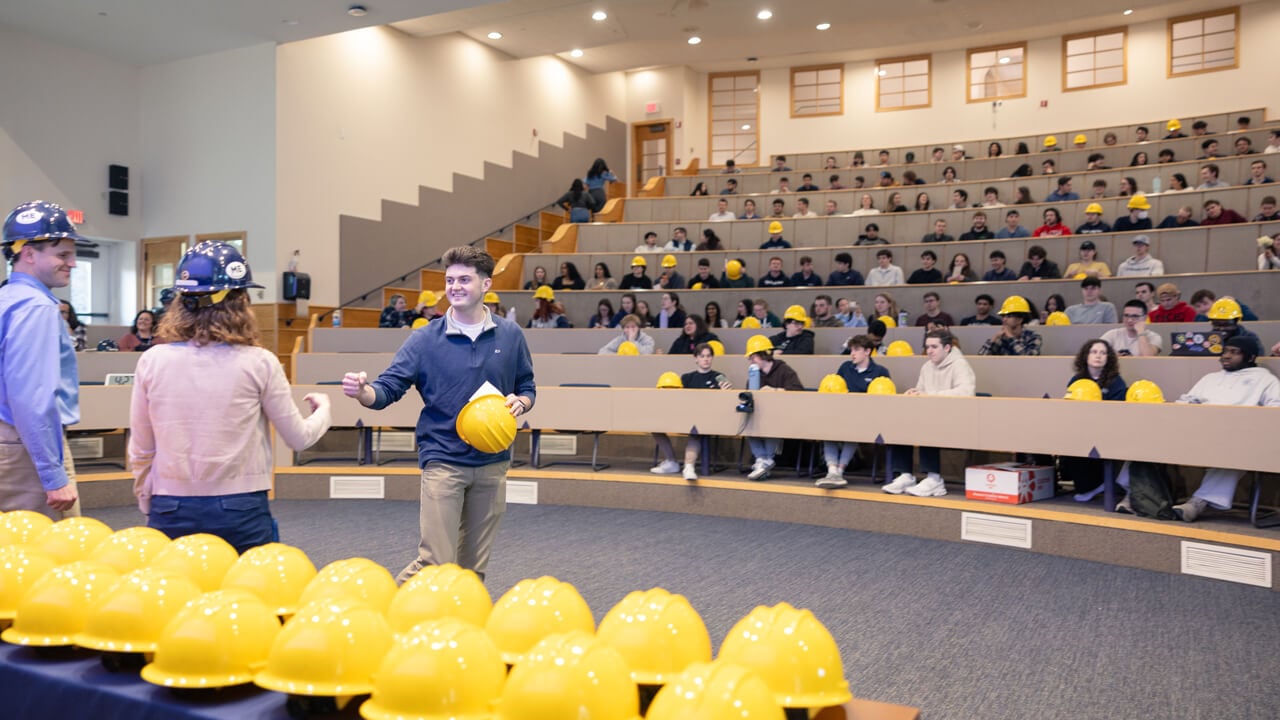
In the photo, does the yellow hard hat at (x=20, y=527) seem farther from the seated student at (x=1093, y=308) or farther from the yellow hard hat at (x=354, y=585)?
the seated student at (x=1093, y=308)

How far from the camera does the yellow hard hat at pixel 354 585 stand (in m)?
1.49

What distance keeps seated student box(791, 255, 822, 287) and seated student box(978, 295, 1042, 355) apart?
2900 mm

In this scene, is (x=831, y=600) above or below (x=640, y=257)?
below

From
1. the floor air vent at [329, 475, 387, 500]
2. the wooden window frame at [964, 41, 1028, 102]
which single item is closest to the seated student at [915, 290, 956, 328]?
the floor air vent at [329, 475, 387, 500]

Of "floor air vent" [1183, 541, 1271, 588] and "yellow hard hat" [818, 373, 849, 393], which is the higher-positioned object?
"yellow hard hat" [818, 373, 849, 393]

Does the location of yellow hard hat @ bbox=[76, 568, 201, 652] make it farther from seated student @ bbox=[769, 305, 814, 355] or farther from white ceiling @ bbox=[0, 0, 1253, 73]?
white ceiling @ bbox=[0, 0, 1253, 73]

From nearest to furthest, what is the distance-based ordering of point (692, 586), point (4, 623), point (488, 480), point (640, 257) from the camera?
point (4, 623) → point (488, 480) → point (692, 586) → point (640, 257)

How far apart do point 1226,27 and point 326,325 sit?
51.7 feet

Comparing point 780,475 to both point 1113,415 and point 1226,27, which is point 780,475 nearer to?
point 1113,415

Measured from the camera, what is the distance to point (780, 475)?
23.0ft

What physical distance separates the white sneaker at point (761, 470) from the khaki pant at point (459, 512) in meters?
3.79

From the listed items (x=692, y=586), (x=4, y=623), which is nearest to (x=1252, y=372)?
(x=692, y=586)

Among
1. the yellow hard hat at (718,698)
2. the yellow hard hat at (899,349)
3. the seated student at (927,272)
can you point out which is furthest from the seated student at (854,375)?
the yellow hard hat at (718,698)

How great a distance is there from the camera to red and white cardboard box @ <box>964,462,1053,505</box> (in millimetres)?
5645
